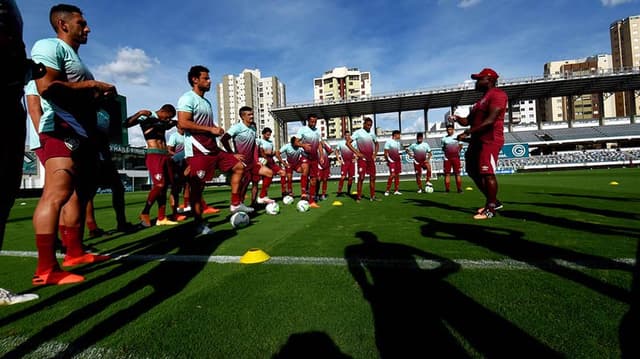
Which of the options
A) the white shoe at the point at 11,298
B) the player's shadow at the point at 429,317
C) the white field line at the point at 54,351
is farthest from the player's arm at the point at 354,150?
the white field line at the point at 54,351

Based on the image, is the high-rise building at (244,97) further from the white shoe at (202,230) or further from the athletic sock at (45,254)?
the athletic sock at (45,254)

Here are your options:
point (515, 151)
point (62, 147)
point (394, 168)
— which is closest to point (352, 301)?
point (62, 147)

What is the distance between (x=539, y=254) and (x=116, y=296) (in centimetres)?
327

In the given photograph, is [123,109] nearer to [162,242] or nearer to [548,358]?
[162,242]

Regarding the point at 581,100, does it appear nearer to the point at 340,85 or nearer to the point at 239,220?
the point at 340,85

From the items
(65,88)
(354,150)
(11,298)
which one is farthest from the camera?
(354,150)

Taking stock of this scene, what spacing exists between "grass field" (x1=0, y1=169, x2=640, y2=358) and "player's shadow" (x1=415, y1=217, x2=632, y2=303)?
2cm

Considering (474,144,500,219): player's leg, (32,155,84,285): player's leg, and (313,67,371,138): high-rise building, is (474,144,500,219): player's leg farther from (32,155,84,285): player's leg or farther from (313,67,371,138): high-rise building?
(313,67,371,138): high-rise building

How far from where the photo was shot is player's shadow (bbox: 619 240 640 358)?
84cm

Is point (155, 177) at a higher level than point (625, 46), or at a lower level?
lower

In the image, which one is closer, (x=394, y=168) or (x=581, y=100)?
(x=394, y=168)

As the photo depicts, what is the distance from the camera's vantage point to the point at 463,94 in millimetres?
45594

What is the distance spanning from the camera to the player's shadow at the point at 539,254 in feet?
6.58

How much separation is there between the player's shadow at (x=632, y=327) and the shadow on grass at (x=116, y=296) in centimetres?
202
